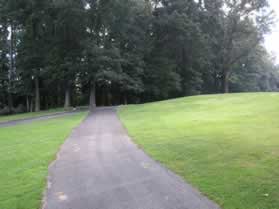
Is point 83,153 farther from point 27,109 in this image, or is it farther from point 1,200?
point 27,109

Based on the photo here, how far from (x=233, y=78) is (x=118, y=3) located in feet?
85.2

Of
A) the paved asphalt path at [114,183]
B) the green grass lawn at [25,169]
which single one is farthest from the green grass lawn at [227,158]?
the green grass lawn at [25,169]

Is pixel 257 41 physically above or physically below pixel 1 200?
above

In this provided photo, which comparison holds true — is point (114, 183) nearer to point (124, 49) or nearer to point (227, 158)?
point (227, 158)

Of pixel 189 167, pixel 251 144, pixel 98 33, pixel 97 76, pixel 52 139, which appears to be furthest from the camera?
pixel 98 33

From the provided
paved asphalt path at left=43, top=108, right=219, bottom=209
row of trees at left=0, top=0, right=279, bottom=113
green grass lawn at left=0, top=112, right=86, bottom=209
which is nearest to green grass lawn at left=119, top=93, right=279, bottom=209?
paved asphalt path at left=43, top=108, right=219, bottom=209

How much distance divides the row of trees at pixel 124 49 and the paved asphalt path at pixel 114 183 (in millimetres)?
18280

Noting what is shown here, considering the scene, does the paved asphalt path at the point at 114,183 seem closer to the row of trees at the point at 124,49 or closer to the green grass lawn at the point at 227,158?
the green grass lawn at the point at 227,158

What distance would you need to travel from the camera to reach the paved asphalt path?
4355 mm

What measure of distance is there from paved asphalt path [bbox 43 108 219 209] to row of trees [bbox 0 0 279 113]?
60.0 ft

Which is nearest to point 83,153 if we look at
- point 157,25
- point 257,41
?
point 157,25

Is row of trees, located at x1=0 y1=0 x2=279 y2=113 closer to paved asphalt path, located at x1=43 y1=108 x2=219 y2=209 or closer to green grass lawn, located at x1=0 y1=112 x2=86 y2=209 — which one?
green grass lawn, located at x1=0 y1=112 x2=86 y2=209

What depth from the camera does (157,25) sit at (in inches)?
1358

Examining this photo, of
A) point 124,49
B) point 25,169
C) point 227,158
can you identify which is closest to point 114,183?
point 25,169
